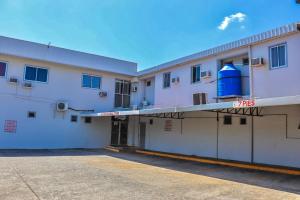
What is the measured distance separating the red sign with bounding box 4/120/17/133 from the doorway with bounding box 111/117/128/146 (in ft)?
22.6

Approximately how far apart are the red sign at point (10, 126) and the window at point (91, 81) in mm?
5244

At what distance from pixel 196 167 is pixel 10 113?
1184cm

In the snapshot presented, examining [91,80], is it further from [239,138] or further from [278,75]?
[278,75]

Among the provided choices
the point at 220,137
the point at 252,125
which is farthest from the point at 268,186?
the point at 220,137

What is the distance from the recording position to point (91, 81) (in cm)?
2105

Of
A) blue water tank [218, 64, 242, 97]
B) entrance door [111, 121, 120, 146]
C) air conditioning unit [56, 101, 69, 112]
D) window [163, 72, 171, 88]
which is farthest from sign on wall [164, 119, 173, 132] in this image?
air conditioning unit [56, 101, 69, 112]

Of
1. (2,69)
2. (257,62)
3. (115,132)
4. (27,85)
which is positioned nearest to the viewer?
(257,62)

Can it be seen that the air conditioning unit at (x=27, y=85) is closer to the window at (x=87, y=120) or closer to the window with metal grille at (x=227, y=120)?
the window at (x=87, y=120)

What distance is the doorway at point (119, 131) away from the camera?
72.5 feet

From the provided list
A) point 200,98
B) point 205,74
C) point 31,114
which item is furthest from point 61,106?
point 205,74

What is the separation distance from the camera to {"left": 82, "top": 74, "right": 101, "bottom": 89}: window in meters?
20.8

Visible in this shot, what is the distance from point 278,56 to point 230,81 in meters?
2.38

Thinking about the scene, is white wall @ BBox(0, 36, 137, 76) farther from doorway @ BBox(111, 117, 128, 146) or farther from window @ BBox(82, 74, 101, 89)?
doorway @ BBox(111, 117, 128, 146)

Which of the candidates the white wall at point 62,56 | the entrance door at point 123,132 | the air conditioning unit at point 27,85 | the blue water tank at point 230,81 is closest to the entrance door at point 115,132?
the entrance door at point 123,132
